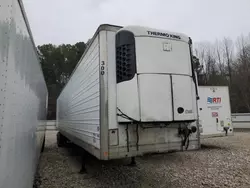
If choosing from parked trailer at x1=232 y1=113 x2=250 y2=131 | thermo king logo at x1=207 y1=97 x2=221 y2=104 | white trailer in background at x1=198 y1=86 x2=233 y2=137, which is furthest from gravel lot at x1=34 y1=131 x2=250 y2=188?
parked trailer at x1=232 y1=113 x2=250 y2=131

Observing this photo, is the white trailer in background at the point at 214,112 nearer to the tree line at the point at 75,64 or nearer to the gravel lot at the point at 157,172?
the gravel lot at the point at 157,172

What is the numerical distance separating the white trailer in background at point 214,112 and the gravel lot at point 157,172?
4.00 feet

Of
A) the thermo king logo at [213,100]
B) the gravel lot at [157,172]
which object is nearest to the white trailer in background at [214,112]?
the thermo king logo at [213,100]

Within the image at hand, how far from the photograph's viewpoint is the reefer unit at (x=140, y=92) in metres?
3.20

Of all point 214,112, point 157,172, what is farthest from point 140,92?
point 214,112

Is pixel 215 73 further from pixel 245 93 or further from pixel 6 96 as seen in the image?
pixel 6 96

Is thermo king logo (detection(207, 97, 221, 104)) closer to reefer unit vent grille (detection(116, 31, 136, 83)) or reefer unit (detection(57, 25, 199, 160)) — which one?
reefer unit (detection(57, 25, 199, 160))

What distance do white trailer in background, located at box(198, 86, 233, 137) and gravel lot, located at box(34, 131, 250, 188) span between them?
1219mm

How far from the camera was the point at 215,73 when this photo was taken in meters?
29.9

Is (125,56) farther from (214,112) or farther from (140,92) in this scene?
(214,112)

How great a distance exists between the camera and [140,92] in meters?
3.15

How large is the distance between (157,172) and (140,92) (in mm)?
2899

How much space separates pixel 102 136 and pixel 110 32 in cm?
180

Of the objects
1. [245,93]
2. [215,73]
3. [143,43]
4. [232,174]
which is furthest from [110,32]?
[215,73]
